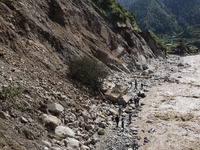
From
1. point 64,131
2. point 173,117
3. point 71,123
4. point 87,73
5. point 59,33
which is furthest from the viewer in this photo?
point 59,33

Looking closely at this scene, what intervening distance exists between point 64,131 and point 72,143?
0.82m

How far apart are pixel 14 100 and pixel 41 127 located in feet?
6.03

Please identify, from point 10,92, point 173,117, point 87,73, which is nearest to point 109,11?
point 87,73

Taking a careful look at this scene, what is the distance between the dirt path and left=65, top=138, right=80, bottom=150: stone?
3926 mm

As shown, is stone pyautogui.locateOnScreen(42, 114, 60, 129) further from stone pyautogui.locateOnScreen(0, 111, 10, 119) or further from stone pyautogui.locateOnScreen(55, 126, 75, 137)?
stone pyautogui.locateOnScreen(0, 111, 10, 119)

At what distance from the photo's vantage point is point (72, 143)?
8.79 m

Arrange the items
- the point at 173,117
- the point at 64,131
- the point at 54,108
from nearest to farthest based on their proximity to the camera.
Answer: the point at 64,131, the point at 54,108, the point at 173,117

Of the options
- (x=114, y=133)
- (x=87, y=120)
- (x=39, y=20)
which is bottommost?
(x=114, y=133)

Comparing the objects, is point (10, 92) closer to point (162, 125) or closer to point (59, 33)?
point (162, 125)

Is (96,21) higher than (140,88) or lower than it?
higher

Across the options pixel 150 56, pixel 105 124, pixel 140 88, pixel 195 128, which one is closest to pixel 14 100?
pixel 105 124

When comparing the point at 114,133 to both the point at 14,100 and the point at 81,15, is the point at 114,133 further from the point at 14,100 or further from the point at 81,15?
the point at 81,15

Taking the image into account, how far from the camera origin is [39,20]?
1955 centimetres

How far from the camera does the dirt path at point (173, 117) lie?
35.0 feet
